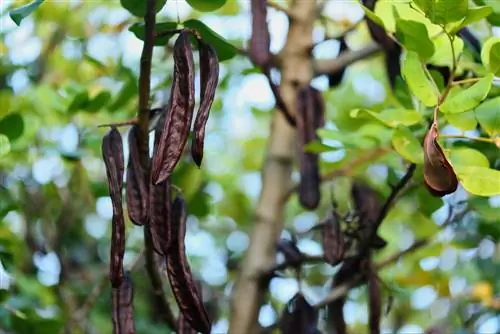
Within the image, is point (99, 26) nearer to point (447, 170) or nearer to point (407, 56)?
point (407, 56)

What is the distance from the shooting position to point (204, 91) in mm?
725

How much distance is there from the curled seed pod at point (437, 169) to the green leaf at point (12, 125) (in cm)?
51

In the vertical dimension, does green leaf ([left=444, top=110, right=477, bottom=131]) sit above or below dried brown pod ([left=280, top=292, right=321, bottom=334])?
above

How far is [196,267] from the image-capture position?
62.2 inches

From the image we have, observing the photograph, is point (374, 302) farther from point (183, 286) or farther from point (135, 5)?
point (135, 5)

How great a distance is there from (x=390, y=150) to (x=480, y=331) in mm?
561

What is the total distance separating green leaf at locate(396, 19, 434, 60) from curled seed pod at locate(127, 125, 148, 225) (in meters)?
0.27

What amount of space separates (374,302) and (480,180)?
1.03 ft

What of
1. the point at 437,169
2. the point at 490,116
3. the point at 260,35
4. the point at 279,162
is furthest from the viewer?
the point at 279,162

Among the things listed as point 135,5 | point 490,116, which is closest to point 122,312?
point 135,5

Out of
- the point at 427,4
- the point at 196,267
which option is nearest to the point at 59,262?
the point at 196,267

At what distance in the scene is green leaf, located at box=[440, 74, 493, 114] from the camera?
75cm

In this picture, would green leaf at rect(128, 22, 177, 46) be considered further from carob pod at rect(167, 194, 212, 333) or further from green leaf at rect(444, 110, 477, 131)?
green leaf at rect(444, 110, 477, 131)

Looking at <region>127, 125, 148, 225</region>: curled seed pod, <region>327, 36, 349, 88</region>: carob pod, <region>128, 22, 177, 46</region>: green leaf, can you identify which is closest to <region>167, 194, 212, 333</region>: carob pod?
<region>127, 125, 148, 225</region>: curled seed pod
